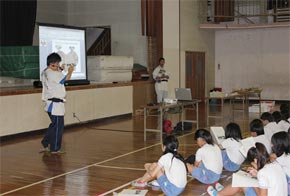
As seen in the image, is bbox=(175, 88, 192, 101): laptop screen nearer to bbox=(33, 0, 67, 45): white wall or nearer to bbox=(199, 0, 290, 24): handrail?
bbox=(199, 0, 290, 24): handrail

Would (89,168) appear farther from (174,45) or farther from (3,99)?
(174,45)

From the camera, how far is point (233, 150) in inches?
215

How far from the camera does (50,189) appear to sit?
4.93m

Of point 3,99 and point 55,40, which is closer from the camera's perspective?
point 3,99

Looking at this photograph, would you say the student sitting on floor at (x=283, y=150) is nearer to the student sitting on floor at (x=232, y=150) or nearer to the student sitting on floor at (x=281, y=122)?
the student sitting on floor at (x=232, y=150)

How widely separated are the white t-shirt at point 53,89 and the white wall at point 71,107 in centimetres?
163

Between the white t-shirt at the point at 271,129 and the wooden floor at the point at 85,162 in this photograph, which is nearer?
the wooden floor at the point at 85,162

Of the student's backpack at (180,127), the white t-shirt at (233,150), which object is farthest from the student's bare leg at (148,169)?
the student's backpack at (180,127)

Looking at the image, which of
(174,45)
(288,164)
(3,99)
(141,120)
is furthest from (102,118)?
(288,164)

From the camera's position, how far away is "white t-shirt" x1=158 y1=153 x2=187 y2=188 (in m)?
4.40

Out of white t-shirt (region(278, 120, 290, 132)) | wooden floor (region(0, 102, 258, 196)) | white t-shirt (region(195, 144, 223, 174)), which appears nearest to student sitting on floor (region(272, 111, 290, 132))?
white t-shirt (region(278, 120, 290, 132))

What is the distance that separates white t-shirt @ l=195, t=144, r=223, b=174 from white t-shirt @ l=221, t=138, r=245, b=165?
0.56m

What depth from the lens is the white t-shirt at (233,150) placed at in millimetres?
5457

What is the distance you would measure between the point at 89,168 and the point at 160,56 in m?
8.08
